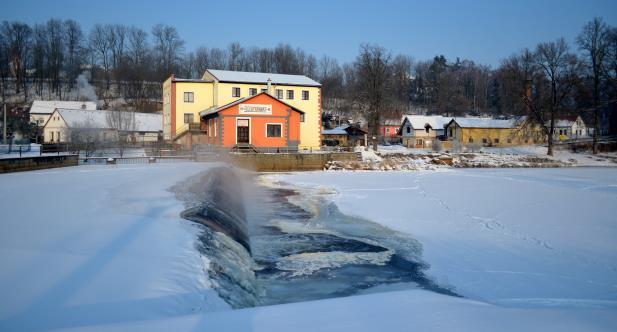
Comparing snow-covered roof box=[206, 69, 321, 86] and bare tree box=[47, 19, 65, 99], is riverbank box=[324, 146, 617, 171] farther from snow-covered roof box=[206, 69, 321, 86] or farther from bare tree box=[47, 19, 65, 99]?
bare tree box=[47, 19, 65, 99]

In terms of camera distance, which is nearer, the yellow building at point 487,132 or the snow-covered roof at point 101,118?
the snow-covered roof at point 101,118

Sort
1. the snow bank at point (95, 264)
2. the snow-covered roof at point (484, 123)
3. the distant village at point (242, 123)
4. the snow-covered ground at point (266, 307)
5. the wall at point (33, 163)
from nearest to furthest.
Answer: the snow-covered ground at point (266, 307), the snow bank at point (95, 264), the wall at point (33, 163), the distant village at point (242, 123), the snow-covered roof at point (484, 123)

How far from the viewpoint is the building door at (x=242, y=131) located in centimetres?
3941

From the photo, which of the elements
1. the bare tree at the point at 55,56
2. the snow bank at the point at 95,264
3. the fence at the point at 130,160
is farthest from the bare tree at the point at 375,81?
the bare tree at the point at 55,56

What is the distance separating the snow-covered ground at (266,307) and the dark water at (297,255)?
48 cm

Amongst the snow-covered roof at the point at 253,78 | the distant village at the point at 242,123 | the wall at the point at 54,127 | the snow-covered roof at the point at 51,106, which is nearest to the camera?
the distant village at the point at 242,123

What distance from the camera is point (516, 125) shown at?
59.2 m

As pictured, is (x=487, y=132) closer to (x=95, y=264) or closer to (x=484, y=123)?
(x=484, y=123)

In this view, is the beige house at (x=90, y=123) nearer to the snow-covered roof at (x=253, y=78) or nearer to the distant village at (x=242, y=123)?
the distant village at (x=242, y=123)

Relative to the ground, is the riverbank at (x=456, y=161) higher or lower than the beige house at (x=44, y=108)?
lower

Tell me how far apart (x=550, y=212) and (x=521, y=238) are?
441 cm

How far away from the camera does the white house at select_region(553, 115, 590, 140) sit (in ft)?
231

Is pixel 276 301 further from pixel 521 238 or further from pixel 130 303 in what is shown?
pixel 521 238

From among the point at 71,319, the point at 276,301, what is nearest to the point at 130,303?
the point at 71,319
